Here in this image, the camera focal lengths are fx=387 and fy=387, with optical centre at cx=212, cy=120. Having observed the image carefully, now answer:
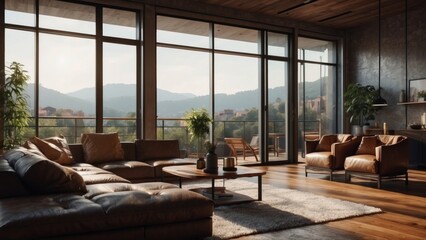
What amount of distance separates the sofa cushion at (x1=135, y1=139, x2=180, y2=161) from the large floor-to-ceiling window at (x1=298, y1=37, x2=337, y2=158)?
408cm

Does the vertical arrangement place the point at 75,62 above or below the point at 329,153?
above

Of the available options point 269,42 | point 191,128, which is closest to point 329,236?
point 191,128

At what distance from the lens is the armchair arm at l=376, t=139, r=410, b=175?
567 centimetres

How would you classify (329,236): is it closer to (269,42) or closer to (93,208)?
(93,208)

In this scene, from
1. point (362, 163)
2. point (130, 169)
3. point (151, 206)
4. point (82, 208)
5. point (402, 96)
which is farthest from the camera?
point (402, 96)

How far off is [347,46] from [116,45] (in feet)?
19.9

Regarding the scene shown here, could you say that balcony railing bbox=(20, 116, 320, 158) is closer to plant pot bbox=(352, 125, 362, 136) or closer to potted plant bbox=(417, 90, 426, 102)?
plant pot bbox=(352, 125, 362, 136)

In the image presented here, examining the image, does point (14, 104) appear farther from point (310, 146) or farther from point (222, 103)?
point (310, 146)

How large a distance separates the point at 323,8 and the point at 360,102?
2.38 m

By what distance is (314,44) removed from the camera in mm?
9703

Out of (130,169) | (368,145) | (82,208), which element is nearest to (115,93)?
(130,169)

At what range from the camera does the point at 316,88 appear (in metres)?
9.59

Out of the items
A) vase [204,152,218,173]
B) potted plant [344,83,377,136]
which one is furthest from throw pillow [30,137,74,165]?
potted plant [344,83,377,136]

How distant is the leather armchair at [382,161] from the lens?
568 cm
